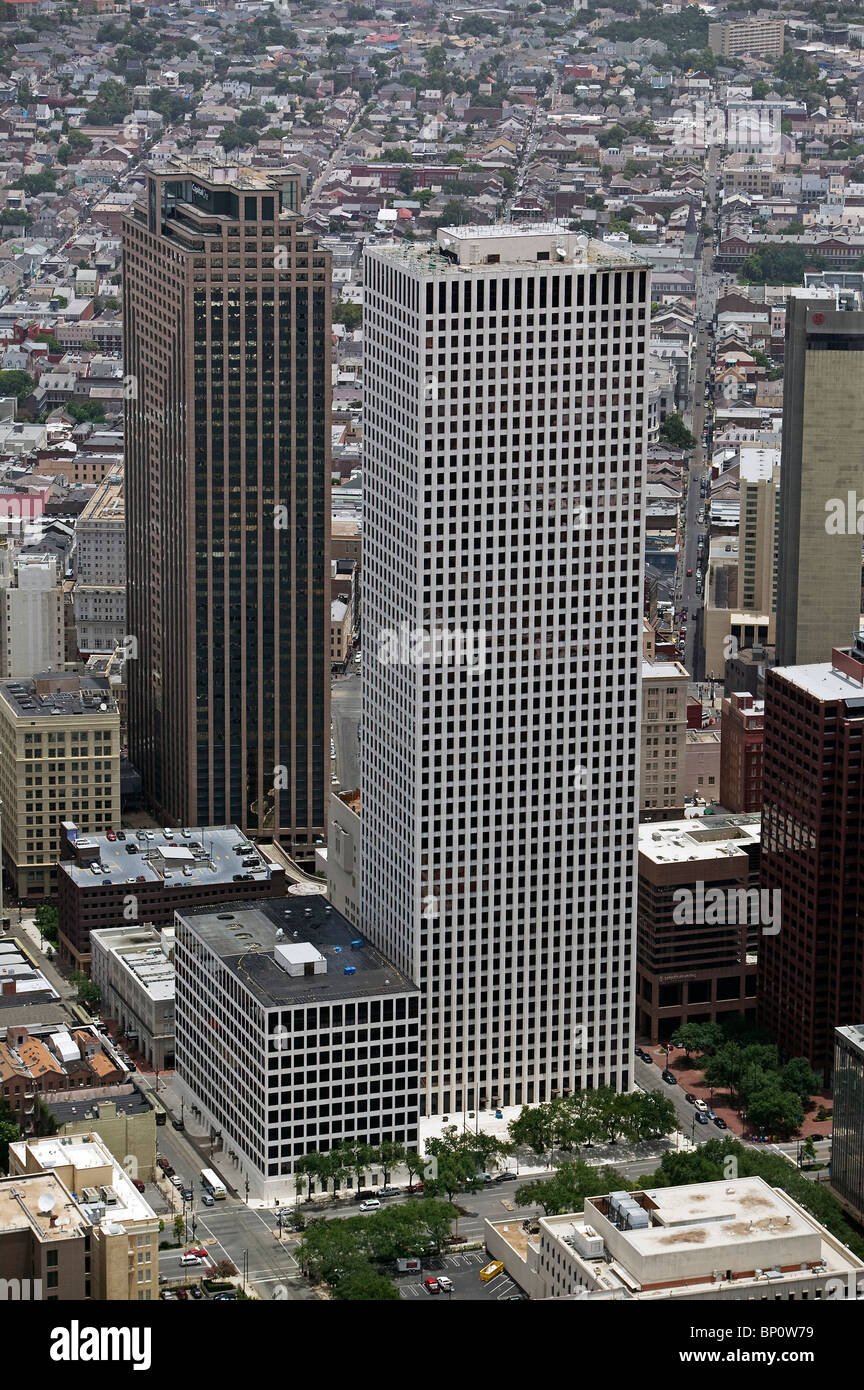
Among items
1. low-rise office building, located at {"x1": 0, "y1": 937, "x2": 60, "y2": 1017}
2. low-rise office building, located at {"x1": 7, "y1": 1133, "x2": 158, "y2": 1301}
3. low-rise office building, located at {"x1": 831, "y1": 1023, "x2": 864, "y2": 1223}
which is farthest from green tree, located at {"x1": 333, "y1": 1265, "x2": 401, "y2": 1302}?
low-rise office building, located at {"x1": 0, "y1": 937, "x2": 60, "y2": 1017}

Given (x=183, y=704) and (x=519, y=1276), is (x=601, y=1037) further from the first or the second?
(x=183, y=704)

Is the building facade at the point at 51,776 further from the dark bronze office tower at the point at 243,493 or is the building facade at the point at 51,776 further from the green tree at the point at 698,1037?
the green tree at the point at 698,1037

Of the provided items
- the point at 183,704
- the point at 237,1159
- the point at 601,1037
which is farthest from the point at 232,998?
the point at 183,704

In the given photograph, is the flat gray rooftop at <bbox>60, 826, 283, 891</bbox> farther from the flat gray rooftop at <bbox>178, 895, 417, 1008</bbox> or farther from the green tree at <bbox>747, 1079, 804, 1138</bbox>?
the green tree at <bbox>747, 1079, 804, 1138</bbox>

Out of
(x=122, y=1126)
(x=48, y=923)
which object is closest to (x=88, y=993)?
(x=48, y=923)

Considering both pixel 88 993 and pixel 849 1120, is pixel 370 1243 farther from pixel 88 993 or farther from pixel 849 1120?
pixel 88 993
